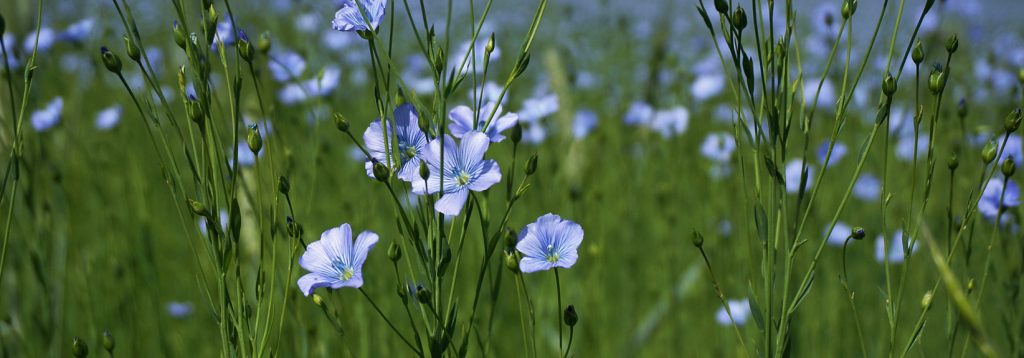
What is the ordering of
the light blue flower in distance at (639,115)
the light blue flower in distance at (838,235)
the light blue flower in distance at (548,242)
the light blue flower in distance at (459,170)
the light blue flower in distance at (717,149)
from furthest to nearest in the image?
the light blue flower in distance at (639,115) < the light blue flower in distance at (717,149) < the light blue flower in distance at (838,235) < the light blue flower in distance at (548,242) < the light blue flower in distance at (459,170)

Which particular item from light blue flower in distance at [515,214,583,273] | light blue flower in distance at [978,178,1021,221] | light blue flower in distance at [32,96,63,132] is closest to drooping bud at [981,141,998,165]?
light blue flower in distance at [978,178,1021,221]

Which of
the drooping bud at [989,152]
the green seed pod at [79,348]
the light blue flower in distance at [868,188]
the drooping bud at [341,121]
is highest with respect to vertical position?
the light blue flower in distance at [868,188]

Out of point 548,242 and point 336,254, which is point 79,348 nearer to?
point 336,254

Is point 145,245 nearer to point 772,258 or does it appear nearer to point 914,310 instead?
point 772,258

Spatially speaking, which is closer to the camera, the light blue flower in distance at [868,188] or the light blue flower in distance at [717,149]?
the light blue flower in distance at [717,149]

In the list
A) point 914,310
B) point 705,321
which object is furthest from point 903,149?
point 705,321

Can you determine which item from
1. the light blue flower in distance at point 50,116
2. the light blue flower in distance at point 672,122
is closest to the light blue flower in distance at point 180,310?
the light blue flower in distance at point 50,116

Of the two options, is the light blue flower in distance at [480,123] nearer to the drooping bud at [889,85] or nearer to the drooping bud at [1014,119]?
the drooping bud at [889,85]
